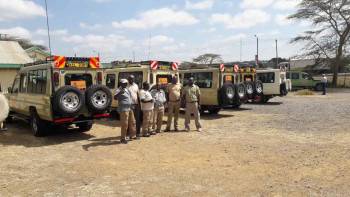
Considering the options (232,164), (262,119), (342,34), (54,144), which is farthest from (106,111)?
(342,34)

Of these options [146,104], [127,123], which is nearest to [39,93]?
[127,123]

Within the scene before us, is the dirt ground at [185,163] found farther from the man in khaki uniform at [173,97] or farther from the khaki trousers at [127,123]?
the man in khaki uniform at [173,97]

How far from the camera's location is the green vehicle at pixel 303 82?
32.7 m

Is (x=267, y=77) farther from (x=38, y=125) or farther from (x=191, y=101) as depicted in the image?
(x=38, y=125)

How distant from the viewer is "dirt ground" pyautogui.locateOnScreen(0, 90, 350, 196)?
584 cm

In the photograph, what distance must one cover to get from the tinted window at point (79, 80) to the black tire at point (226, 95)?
5845 millimetres

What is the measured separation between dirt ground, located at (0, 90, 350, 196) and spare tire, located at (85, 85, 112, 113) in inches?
33.8

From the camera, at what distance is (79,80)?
10586mm

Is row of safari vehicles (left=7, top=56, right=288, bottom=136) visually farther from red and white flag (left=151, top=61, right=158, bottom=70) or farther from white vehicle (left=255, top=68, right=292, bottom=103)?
white vehicle (left=255, top=68, right=292, bottom=103)

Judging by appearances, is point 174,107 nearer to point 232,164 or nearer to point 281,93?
point 232,164

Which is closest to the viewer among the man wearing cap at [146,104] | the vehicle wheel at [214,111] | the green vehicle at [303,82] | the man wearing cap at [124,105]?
the man wearing cap at [124,105]

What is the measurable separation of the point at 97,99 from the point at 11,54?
15111 millimetres

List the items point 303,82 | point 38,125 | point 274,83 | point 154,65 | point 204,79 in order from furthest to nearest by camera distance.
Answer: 1. point 303,82
2. point 274,83
3. point 204,79
4. point 154,65
5. point 38,125

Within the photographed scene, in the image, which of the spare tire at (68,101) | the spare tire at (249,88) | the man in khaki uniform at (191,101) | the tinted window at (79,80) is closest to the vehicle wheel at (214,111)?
the spare tire at (249,88)
